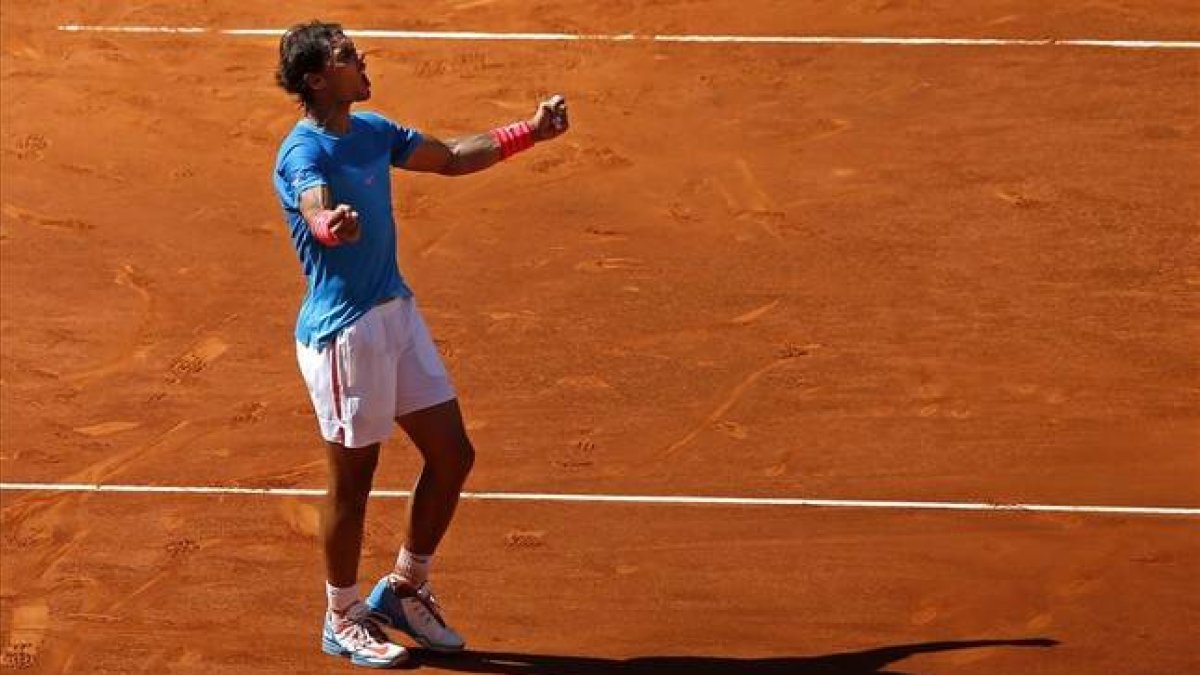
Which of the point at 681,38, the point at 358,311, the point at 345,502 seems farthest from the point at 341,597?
the point at 681,38

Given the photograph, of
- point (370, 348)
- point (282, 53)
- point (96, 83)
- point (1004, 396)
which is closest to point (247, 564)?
point (370, 348)

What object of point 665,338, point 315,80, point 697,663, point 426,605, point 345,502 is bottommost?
point 697,663

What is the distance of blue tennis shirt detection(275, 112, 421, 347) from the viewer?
27.6ft

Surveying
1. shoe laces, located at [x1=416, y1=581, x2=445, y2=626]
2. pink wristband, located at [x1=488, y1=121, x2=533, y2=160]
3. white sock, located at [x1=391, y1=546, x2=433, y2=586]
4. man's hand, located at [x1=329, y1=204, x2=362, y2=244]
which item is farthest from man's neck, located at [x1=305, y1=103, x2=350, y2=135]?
shoe laces, located at [x1=416, y1=581, x2=445, y2=626]

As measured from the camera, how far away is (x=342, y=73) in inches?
333

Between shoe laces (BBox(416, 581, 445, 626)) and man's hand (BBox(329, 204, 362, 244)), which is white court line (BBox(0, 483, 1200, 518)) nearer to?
shoe laces (BBox(416, 581, 445, 626))

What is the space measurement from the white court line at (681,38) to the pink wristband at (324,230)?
5775 millimetres

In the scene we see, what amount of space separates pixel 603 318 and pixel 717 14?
2.84 metres

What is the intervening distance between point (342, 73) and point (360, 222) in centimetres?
49

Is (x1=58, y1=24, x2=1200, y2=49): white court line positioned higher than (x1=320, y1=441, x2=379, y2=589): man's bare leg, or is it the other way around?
(x1=58, y1=24, x2=1200, y2=49): white court line

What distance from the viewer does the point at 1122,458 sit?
10.5m

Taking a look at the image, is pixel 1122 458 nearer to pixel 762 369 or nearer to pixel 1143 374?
pixel 1143 374

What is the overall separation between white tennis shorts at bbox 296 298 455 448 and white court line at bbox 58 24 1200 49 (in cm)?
522

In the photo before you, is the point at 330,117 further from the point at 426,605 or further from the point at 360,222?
the point at 426,605
